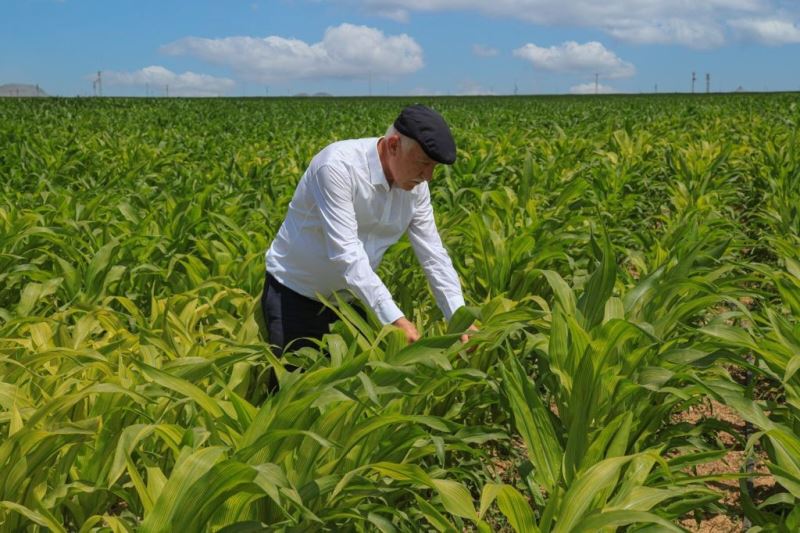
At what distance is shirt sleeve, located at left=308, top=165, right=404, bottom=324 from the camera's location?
273 cm

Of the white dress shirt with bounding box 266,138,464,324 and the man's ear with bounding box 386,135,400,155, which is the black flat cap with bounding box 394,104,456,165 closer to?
the man's ear with bounding box 386,135,400,155

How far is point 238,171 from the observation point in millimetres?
7941

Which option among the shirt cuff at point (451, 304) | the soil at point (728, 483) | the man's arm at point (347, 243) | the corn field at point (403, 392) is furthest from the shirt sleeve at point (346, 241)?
the soil at point (728, 483)

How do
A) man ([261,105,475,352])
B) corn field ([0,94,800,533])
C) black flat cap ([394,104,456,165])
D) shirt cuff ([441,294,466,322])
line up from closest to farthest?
corn field ([0,94,800,533]) < black flat cap ([394,104,456,165]) < man ([261,105,475,352]) < shirt cuff ([441,294,466,322])

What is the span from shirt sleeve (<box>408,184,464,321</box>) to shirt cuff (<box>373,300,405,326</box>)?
17.3 inches

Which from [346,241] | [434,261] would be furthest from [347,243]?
[434,261]

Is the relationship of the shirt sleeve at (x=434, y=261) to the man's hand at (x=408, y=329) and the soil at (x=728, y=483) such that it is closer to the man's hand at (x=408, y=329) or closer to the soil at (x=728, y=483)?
the man's hand at (x=408, y=329)

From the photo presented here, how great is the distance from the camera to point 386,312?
2.71m

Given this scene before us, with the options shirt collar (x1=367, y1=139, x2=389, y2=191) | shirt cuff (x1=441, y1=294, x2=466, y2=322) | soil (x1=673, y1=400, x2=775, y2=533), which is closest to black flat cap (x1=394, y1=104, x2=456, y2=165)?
shirt collar (x1=367, y1=139, x2=389, y2=191)

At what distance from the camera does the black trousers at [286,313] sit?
331cm

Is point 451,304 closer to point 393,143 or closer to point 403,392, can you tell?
point 393,143

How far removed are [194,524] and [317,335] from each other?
176 cm

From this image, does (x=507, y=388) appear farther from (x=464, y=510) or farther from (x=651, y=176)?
(x=651, y=176)

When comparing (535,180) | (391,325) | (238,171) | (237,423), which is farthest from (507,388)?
(238,171)
